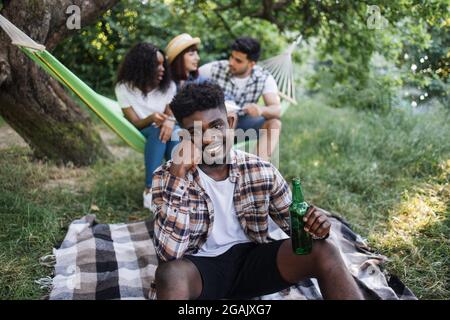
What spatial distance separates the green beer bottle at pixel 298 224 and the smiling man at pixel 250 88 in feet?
4.46

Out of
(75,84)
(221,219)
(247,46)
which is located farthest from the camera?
(247,46)

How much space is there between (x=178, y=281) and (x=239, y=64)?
2.02 meters

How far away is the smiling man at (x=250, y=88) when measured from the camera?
10.1ft

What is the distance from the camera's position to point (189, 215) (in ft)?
5.27

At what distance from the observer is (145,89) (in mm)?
2957

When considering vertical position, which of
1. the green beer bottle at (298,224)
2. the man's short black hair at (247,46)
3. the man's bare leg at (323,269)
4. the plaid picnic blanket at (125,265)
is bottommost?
the plaid picnic blanket at (125,265)

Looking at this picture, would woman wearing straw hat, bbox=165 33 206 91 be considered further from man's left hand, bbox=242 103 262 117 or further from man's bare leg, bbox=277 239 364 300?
man's bare leg, bbox=277 239 364 300

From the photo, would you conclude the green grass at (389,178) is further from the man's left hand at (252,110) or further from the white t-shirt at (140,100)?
the white t-shirt at (140,100)

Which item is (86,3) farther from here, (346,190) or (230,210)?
(346,190)

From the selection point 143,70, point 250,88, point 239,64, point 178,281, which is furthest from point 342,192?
point 178,281

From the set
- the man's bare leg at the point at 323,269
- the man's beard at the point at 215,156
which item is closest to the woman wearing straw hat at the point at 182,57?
the man's beard at the point at 215,156

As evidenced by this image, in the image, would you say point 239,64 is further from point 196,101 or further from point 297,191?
point 297,191

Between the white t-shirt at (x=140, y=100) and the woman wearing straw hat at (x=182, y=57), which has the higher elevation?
the woman wearing straw hat at (x=182, y=57)

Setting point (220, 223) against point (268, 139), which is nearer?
point (220, 223)
